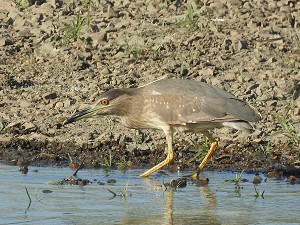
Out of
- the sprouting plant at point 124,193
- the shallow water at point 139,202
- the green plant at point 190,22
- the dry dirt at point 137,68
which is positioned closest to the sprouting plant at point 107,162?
the dry dirt at point 137,68

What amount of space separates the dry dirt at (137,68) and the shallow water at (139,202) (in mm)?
803

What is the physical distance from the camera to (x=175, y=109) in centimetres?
1121

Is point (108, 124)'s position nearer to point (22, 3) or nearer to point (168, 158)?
point (168, 158)

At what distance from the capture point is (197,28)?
14516mm

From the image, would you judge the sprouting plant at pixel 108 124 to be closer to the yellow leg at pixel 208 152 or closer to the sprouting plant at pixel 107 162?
the sprouting plant at pixel 107 162

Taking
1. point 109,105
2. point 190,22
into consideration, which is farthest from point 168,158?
point 190,22

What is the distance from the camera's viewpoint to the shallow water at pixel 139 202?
8.75m

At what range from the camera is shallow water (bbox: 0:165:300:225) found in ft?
28.7

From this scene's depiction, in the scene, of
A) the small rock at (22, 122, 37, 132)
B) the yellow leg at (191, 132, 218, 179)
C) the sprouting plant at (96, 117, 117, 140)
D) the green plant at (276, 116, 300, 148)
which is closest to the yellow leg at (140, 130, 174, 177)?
the yellow leg at (191, 132, 218, 179)

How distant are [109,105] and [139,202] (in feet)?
7.17

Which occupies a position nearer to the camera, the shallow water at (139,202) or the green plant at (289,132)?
the shallow water at (139,202)

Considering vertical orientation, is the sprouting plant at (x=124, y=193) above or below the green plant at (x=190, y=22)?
below

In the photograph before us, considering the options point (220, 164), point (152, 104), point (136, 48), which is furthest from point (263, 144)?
point (136, 48)

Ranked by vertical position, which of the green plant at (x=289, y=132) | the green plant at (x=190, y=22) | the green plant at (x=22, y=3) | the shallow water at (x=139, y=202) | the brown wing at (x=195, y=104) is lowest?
the shallow water at (x=139, y=202)
